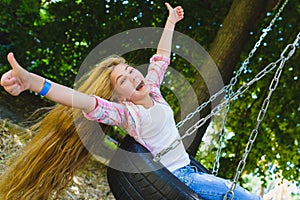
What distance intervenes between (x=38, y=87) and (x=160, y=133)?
556 millimetres

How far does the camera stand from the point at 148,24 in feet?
12.0

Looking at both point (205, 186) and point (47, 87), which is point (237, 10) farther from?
point (47, 87)

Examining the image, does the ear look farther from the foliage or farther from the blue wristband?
the foliage

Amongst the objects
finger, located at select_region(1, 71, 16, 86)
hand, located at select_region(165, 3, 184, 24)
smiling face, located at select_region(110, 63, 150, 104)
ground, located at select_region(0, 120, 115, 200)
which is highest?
hand, located at select_region(165, 3, 184, 24)

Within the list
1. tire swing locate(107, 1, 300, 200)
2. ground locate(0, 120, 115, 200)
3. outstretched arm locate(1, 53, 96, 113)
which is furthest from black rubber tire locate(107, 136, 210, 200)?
ground locate(0, 120, 115, 200)

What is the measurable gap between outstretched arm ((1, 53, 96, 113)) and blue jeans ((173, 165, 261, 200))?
1.48 ft

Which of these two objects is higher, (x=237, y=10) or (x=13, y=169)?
(x=237, y=10)

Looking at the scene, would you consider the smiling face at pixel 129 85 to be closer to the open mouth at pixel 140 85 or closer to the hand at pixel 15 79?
the open mouth at pixel 140 85

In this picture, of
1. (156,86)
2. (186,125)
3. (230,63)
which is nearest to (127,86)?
(156,86)

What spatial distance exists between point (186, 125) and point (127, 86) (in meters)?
1.03

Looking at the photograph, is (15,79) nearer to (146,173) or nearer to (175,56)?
(146,173)

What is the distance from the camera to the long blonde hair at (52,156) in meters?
1.99

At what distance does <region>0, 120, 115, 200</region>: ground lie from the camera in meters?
2.99

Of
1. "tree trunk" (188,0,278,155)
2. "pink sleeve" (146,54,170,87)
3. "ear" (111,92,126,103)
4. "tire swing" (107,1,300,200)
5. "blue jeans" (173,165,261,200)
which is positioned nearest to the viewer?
"tire swing" (107,1,300,200)
